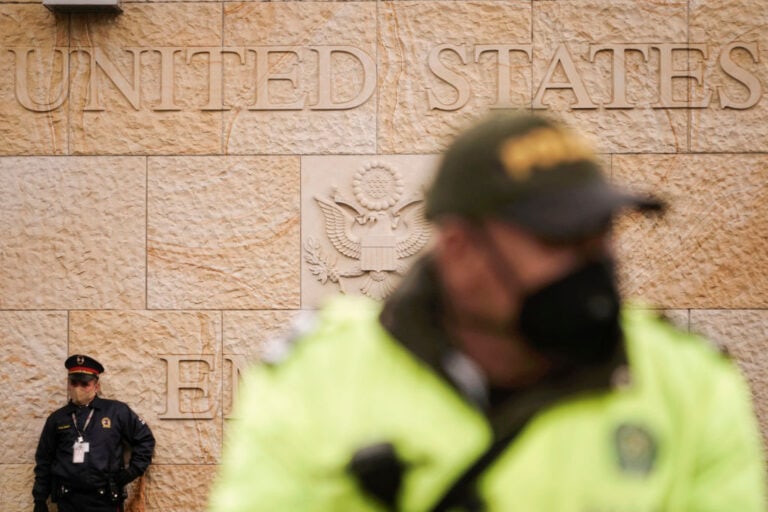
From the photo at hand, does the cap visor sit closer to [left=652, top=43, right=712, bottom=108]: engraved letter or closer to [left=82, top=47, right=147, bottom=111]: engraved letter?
[left=82, top=47, right=147, bottom=111]: engraved letter

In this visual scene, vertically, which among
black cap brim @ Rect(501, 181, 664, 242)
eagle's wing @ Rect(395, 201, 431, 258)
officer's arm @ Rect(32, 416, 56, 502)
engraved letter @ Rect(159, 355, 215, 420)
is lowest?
officer's arm @ Rect(32, 416, 56, 502)

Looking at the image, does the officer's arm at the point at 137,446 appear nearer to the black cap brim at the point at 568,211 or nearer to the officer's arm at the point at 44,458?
the officer's arm at the point at 44,458

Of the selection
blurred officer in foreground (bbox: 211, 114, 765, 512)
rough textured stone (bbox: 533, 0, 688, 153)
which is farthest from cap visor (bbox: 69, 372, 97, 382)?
blurred officer in foreground (bbox: 211, 114, 765, 512)

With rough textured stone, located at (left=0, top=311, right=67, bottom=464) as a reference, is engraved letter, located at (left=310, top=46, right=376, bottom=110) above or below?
above

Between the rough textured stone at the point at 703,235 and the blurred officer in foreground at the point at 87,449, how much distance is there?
3516mm

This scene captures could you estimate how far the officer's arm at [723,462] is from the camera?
1.39 metres

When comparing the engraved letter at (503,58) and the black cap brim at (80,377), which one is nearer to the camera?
the black cap brim at (80,377)

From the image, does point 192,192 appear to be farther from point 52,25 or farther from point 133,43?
point 52,25

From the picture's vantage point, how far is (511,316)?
1.39 m

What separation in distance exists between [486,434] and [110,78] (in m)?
5.83

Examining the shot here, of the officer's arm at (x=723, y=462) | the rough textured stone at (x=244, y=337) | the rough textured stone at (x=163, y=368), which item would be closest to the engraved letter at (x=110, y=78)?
the rough textured stone at (x=163, y=368)

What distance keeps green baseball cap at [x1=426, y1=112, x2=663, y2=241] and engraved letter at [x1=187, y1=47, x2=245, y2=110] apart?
5.38 m

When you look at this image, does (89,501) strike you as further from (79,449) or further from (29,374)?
(29,374)

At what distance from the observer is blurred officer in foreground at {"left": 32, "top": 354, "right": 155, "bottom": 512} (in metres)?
6.29
